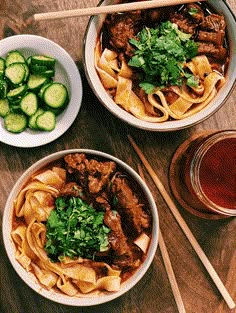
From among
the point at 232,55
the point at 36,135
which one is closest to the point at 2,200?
the point at 36,135

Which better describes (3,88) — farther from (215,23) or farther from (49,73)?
(215,23)

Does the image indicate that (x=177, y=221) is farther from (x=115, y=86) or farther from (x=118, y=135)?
(x=115, y=86)

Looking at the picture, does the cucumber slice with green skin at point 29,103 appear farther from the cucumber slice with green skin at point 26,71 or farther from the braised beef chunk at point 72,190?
the braised beef chunk at point 72,190

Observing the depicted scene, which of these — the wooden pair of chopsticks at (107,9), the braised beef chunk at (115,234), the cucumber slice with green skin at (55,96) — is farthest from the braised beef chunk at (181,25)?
the braised beef chunk at (115,234)

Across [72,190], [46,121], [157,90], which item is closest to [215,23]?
[157,90]

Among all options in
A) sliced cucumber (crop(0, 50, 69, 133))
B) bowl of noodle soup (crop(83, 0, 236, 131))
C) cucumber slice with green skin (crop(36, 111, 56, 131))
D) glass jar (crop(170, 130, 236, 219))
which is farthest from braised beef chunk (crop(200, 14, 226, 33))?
cucumber slice with green skin (crop(36, 111, 56, 131))

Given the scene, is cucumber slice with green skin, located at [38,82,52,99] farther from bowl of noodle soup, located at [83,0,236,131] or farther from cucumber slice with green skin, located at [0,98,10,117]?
bowl of noodle soup, located at [83,0,236,131]
